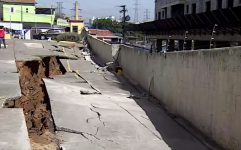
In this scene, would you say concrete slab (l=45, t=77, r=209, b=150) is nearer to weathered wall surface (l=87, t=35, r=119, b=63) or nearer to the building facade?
weathered wall surface (l=87, t=35, r=119, b=63)

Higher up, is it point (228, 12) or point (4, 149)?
point (228, 12)

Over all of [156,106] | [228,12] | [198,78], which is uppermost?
[228,12]

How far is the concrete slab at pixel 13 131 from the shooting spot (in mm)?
7805

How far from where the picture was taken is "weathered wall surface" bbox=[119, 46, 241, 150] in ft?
30.3

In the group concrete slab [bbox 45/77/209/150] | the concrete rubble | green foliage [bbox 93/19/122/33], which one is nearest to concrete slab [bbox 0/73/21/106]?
the concrete rubble

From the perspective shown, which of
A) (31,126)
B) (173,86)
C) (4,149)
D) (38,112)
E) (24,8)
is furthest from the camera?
(24,8)

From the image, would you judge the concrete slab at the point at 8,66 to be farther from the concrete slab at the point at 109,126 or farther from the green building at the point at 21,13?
the green building at the point at 21,13

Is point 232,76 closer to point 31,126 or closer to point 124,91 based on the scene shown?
point 31,126

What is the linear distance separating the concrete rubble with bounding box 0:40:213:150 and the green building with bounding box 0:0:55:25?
94.3 m

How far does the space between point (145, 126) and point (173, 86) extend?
9.67 ft

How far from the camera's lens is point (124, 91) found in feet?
63.3

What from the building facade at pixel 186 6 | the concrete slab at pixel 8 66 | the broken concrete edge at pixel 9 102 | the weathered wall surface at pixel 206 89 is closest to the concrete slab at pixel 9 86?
the broken concrete edge at pixel 9 102

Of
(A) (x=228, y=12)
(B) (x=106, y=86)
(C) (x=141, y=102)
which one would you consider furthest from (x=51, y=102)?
(A) (x=228, y=12)

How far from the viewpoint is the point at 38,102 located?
14.9 meters
